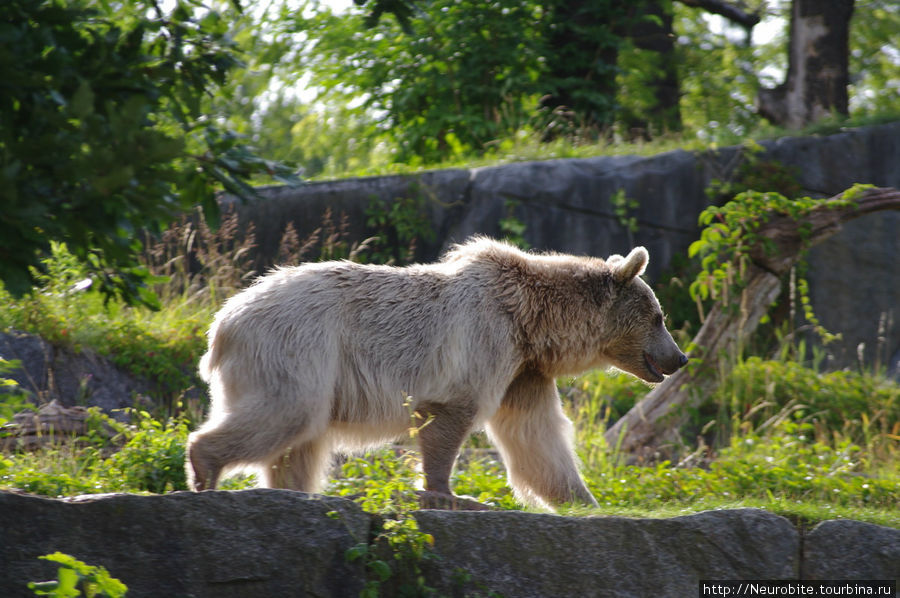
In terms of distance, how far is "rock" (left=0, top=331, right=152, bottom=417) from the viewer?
829 cm

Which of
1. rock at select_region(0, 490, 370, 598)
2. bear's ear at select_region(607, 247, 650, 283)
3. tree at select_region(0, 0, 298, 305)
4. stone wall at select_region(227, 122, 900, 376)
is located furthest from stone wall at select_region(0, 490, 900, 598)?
stone wall at select_region(227, 122, 900, 376)

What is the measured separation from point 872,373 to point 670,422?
4.23 metres

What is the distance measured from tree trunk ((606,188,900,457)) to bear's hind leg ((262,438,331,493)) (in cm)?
340

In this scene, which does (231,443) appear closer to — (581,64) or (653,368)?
(653,368)

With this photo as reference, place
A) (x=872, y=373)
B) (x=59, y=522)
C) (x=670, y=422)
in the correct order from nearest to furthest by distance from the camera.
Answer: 1. (x=59, y=522)
2. (x=670, y=422)
3. (x=872, y=373)

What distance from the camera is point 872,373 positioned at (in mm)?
11867

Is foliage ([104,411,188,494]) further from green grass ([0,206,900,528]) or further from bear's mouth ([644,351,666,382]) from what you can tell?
bear's mouth ([644,351,666,382])

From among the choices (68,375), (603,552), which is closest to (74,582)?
(603,552)

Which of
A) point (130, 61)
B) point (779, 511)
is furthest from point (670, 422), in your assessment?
point (130, 61)

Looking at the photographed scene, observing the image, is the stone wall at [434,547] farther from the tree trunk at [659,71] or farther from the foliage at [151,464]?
the tree trunk at [659,71]

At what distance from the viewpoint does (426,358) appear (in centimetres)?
580

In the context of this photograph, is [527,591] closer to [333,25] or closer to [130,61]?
[130,61]

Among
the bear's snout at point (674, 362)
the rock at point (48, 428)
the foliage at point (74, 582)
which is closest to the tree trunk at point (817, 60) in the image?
the bear's snout at point (674, 362)

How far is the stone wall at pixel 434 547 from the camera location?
429 centimetres
